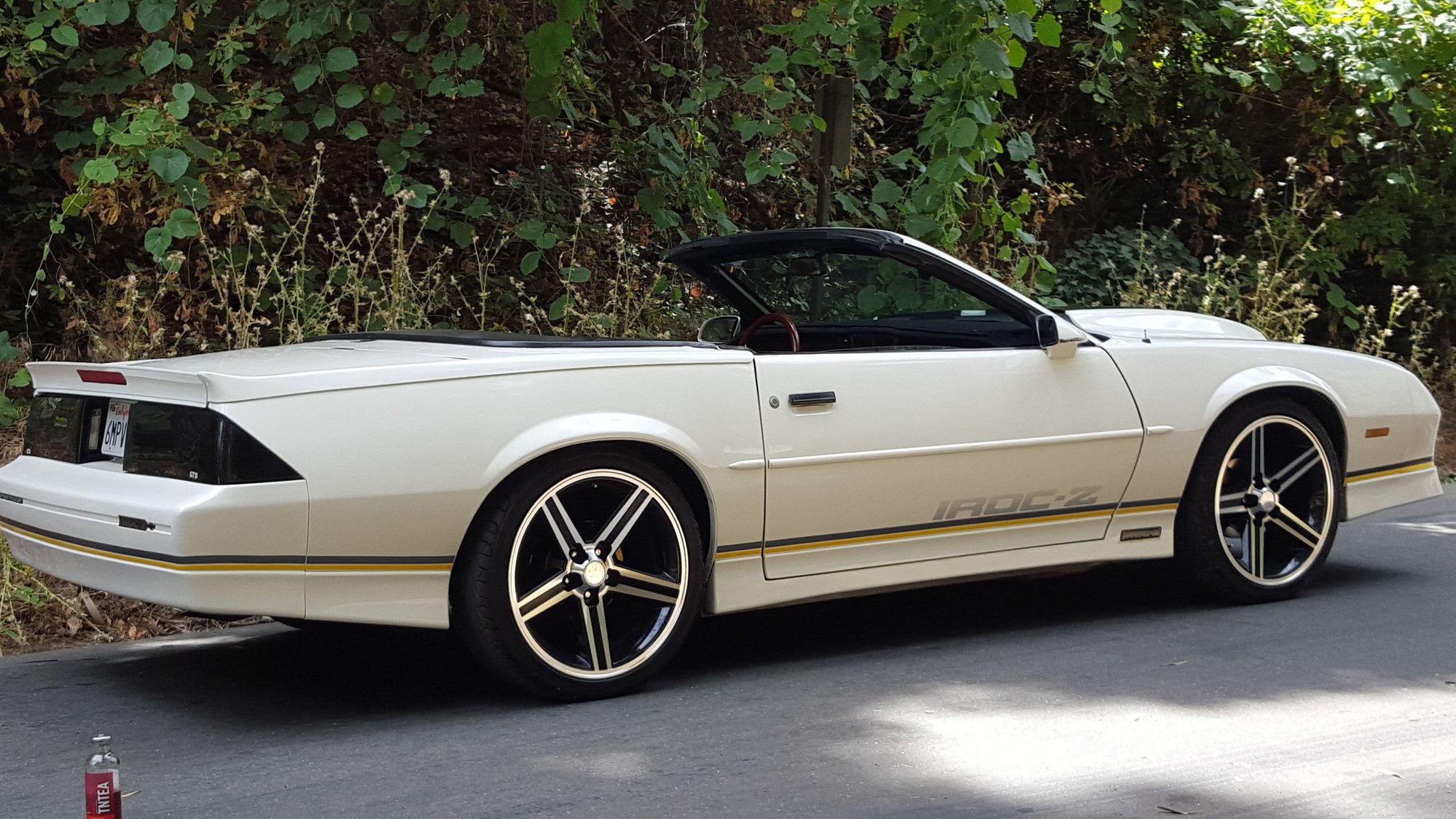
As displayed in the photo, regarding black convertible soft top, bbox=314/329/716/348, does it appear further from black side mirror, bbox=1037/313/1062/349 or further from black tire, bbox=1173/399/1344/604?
black tire, bbox=1173/399/1344/604

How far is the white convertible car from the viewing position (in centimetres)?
390

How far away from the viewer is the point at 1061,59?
41.9 feet

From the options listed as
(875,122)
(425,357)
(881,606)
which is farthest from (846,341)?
(875,122)

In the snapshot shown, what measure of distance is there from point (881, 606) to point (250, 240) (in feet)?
13.1

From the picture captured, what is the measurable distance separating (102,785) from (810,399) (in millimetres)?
2379

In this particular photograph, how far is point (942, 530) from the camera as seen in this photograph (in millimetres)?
4922

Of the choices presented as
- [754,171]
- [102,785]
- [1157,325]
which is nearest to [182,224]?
[754,171]

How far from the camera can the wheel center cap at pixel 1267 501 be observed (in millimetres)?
5559

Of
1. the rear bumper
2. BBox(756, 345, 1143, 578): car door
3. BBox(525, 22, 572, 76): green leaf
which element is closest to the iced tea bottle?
the rear bumper

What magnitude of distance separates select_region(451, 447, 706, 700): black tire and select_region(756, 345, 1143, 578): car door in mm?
362

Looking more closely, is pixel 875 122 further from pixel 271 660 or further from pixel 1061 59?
pixel 271 660

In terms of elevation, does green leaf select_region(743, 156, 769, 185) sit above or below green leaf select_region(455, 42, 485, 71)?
below

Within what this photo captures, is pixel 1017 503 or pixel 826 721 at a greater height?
pixel 1017 503

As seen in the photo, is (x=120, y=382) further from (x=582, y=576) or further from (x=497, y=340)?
(x=582, y=576)
